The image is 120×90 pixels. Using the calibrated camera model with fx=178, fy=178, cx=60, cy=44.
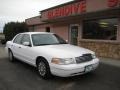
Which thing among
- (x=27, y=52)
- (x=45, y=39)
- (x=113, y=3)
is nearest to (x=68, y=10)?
(x=113, y=3)

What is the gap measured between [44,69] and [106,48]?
5.68 meters

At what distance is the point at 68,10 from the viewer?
41.5ft

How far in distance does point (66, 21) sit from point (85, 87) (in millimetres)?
10059

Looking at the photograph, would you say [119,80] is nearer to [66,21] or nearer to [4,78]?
[4,78]

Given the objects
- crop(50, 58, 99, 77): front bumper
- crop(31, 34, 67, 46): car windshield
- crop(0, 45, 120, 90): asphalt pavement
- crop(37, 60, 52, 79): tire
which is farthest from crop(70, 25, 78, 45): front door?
crop(50, 58, 99, 77): front bumper

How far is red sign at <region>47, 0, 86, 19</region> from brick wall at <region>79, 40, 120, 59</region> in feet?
7.18

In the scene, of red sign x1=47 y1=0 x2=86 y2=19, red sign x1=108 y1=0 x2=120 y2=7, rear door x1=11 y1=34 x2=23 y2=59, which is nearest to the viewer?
rear door x1=11 y1=34 x2=23 y2=59

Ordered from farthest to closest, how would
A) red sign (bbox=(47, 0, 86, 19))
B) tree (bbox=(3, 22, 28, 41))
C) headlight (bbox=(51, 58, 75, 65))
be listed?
1. tree (bbox=(3, 22, 28, 41))
2. red sign (bbox=(47, 0, 86, 19))
3. headlight (bbox=(51, 58, 75, 65))

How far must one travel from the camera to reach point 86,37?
12.3 m

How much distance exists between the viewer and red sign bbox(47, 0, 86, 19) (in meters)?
11.3

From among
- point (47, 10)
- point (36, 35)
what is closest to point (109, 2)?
point (36, 35)

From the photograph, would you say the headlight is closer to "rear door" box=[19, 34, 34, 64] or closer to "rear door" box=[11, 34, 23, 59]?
"rear door" box=[19, 34, 34, 64]

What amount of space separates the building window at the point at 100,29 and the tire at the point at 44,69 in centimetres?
566

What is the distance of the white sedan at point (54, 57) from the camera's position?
17.1 feet
